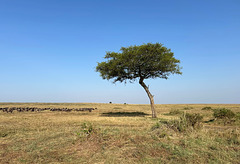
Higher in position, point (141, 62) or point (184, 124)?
point (141, 62)

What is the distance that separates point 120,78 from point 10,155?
742 inches

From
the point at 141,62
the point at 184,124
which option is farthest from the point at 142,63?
the point at 184,124

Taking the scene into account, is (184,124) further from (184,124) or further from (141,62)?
(141,62)

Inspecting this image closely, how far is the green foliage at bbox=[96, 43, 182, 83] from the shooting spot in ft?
70.6

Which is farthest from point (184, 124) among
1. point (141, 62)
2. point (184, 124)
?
point (141, 62)

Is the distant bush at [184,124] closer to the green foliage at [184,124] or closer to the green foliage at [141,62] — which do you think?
the green foliage at [184,124]

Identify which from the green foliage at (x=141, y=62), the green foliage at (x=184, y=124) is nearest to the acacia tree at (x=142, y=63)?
the green foliage at (x=141, y=62)

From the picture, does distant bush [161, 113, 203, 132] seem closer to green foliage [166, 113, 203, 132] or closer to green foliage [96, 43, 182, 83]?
green foliage [166, 113, 203, 132]

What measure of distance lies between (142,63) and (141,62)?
27 centimetres

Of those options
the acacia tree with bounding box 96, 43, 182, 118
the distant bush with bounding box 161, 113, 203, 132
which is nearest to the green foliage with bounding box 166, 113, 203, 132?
the distant bush with bounding box 161, 113, 203, 132

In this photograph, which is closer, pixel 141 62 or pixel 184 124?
pixel 184 124

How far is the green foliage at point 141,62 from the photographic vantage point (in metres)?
21.5

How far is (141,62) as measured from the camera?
860 inches

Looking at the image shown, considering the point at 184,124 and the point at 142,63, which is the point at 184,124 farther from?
the point at 142,63
